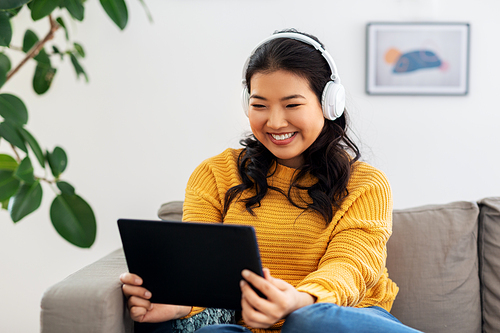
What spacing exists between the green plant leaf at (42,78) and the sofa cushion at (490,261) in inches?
67.0

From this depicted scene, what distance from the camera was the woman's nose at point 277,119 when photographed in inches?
44.3

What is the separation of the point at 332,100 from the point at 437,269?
26.3 inches

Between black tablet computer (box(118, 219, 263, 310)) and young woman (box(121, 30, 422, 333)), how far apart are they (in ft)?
0.24

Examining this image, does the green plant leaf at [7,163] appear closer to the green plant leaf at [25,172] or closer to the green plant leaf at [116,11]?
the green plant leaf at [25,172]

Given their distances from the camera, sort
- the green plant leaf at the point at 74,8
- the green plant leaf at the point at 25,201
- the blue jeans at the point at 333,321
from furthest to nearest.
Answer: the green plant leaf at the point at 74,8
the green plant leaf at the point at 25,201
the blue jeans at the point at 333,321

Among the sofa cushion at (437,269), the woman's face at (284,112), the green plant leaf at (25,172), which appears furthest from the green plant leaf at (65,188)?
the sofa cushion at (437,269)

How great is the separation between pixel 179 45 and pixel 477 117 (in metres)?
1.36

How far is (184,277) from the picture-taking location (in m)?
0.91

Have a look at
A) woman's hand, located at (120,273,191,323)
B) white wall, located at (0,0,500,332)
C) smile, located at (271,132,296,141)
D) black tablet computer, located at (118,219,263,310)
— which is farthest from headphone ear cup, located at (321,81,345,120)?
white wall, located at (0,0,500,332)

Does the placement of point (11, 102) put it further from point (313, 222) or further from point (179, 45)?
point (313, 222)

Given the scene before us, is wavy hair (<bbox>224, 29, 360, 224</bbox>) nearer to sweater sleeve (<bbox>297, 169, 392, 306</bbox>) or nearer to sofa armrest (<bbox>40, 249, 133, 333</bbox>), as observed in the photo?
sweater sleeve (<bbox>297, 169, 392, 306</bbox>)

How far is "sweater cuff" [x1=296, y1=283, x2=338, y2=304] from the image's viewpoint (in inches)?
36.1

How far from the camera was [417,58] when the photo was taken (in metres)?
1.98

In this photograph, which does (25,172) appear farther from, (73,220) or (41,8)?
(41,8)
